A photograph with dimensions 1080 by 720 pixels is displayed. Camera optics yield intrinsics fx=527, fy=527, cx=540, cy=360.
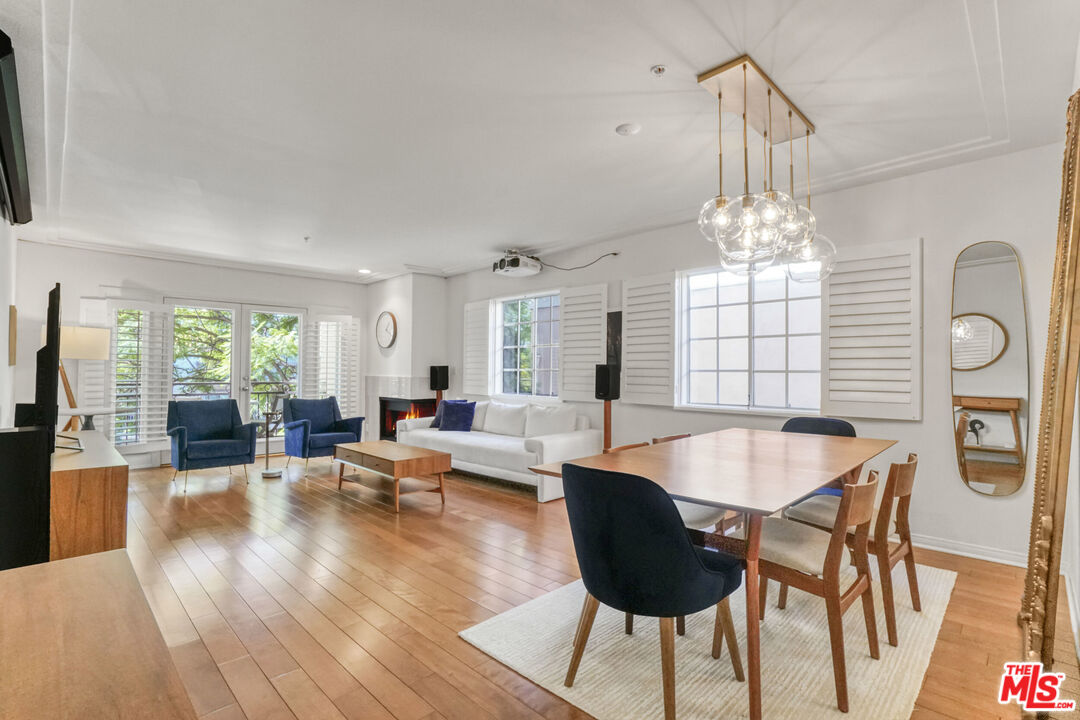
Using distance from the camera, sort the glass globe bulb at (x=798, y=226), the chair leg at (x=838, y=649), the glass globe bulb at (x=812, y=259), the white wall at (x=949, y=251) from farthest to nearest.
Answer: the white wall at (x=949, y=251) < the glass globe bulb at (x=812, y=259) < the glass globe bulb at (x=798, y=226) < the chair leg at (x=838, y=649)

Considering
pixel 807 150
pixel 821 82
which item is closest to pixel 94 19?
pixel 821 82

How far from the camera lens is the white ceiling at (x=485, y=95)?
201cm

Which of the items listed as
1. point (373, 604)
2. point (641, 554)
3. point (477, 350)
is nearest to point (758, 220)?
point (641, 554)

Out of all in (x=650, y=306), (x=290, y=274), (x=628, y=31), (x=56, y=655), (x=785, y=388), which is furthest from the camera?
(x=290, y=274)

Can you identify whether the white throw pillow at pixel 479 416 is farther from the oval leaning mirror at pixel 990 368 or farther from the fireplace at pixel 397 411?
the oval leaning mirror at pixel 990 368

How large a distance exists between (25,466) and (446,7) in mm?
1958

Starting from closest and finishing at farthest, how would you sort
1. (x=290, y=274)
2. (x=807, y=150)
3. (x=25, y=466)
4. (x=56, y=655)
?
(x=56, y=655)
(x=25, y=466)
(x=807, y=150)
(x=290, y=274)

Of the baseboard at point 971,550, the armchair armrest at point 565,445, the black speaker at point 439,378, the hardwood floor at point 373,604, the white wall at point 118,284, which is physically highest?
the white wall at point 118,284

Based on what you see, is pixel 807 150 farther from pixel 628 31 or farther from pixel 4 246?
pixel 4 246

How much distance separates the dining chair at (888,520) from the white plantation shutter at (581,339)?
111 inches

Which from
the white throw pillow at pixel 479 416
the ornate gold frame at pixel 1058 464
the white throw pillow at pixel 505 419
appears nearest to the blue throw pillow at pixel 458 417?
the white throw pillow at pixel 479 416

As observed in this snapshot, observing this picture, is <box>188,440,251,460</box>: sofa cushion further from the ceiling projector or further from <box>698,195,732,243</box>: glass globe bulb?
<box>698,195,732,243</box>: glass globe bulb

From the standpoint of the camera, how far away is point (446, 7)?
76.7 inches

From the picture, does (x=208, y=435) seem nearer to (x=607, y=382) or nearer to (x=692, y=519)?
(x=607, y=382)
